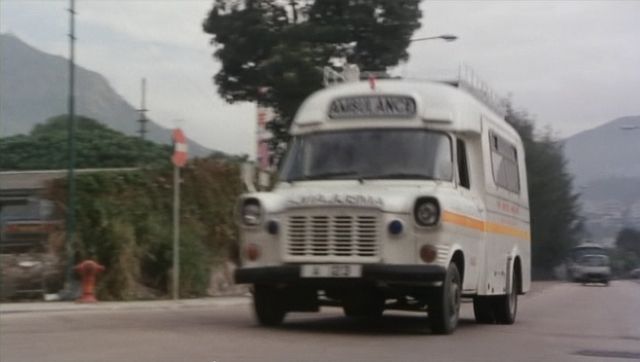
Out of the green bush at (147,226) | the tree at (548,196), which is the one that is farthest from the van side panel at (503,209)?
the tree at (548,196)

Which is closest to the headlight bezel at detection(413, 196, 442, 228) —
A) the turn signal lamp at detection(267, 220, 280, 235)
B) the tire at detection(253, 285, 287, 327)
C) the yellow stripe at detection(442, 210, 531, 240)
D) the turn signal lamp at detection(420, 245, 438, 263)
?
the yellow stripe at detection(442, 210, 531, 240)

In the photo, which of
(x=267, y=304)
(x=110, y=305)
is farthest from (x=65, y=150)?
(x=267, y=304)

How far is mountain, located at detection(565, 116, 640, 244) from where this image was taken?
74.6 ft

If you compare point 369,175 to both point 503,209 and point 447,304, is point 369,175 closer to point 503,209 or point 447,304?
point 447,304

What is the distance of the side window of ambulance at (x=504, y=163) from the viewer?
14539mm

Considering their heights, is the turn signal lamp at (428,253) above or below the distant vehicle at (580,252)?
below

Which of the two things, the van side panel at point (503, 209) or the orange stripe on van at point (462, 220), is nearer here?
the orange stripe on van at point (462, 220)

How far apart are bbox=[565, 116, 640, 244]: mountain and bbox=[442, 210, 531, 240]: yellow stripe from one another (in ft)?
16.2

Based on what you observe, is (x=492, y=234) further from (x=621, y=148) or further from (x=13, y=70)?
(x=13, y=70)

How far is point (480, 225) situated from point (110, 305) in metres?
7.16

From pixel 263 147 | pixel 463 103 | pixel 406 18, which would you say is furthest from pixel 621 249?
pixel 463 103

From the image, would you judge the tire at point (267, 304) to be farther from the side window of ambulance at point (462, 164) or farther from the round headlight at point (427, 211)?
the side window of ambulance at point (462, 164)

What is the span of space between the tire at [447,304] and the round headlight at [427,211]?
734 millimetres

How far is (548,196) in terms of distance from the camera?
5669cm
